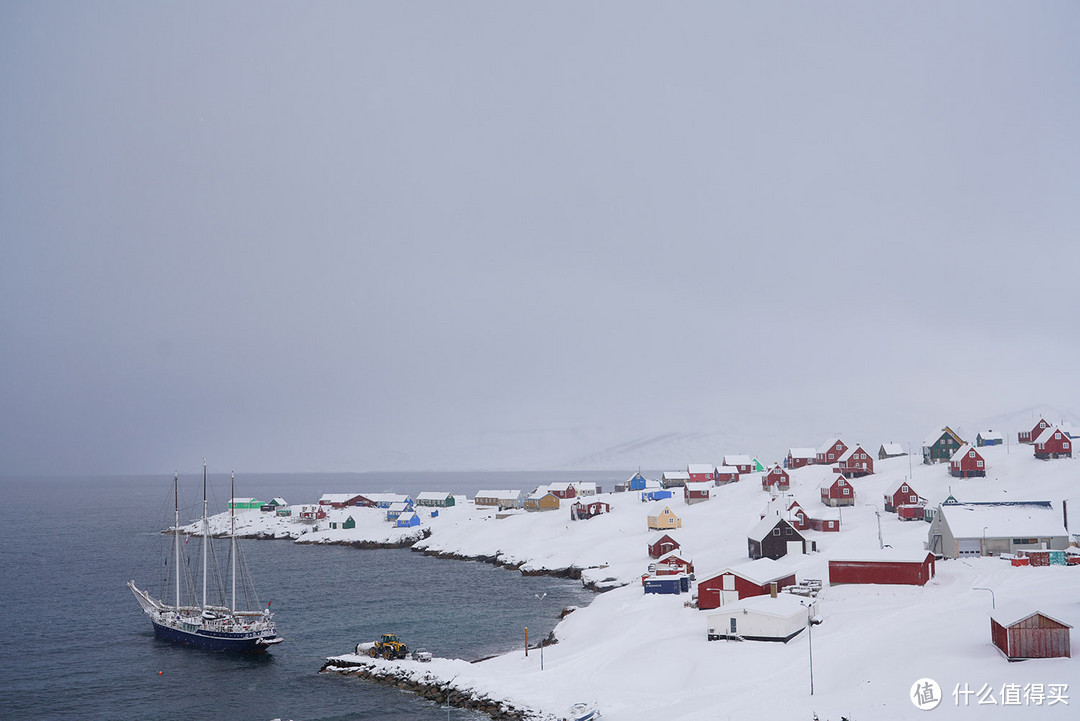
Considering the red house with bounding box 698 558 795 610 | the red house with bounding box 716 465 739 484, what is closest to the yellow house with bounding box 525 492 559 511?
the red house with bounding box 716 465 739 484

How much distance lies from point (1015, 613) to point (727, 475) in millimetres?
89017

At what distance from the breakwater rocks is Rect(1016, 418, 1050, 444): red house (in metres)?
81.2

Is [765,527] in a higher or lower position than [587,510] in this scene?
higher

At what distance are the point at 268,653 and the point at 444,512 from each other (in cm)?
Answer: 8560

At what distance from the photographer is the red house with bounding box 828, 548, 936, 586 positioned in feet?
172

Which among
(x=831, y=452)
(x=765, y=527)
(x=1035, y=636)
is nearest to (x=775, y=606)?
(x=1035, y=636)

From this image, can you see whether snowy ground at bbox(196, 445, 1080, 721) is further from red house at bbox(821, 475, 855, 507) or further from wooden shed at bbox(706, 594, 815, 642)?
red house at bbox(821, 475, 855, 507)

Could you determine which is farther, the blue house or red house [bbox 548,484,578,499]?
red house [bbox 548,484,578,499]

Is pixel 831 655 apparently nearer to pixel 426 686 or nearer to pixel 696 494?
pixel 426 686

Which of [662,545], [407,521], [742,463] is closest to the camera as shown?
[662,545]

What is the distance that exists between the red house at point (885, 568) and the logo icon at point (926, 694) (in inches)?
819

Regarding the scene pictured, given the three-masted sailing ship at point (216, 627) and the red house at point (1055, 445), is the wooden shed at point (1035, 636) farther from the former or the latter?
the red house at point (1055, 445)

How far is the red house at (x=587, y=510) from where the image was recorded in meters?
110

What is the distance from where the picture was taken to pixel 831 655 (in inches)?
1553
